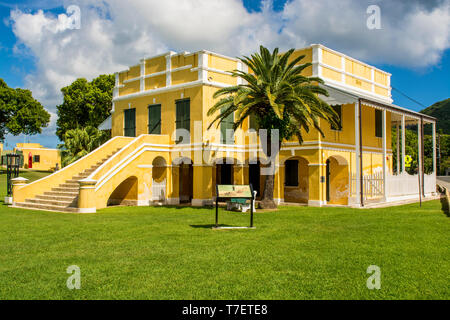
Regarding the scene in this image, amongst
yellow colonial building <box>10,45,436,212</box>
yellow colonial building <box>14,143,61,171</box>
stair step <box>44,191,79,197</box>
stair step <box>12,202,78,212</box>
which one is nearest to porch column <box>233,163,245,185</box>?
yellow colonial building <box>10,45,436,212</box>

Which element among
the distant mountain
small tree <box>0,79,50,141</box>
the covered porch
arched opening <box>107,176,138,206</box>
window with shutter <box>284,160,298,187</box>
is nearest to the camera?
the covered porch

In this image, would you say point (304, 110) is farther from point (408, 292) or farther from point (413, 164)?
point (413, 164)

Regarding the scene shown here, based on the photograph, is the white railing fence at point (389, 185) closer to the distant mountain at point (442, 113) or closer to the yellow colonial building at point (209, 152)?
the yellow colonial building at point (209, 152)

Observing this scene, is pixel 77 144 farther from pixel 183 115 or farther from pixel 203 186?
pixel 203 186

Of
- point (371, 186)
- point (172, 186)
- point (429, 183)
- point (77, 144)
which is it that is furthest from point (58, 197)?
point (429, 183)

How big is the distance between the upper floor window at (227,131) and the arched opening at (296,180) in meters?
3.56

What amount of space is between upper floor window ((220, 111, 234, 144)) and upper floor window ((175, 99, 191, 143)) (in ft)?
6.22

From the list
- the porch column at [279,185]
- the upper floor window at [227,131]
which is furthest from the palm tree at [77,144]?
the porch column at [279,185]

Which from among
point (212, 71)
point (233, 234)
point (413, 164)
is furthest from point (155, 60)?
point (413, 164)

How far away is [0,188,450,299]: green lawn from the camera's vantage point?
6016 mm

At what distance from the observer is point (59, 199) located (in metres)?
18.8

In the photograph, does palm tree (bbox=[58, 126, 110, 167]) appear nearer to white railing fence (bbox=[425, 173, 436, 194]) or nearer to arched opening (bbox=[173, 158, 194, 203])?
arched opening (bbox=[173, 158, 194, 203])

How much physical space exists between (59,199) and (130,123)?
26.6ft
